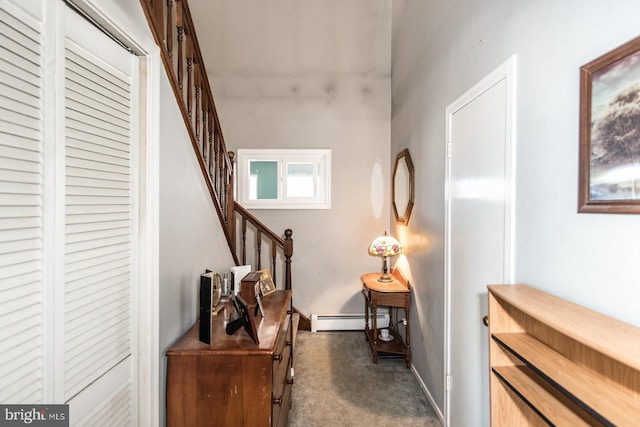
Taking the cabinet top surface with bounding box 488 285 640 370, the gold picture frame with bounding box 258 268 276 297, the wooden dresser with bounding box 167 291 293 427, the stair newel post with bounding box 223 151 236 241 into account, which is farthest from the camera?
the stair newel post with bounding box 223 151 236 241

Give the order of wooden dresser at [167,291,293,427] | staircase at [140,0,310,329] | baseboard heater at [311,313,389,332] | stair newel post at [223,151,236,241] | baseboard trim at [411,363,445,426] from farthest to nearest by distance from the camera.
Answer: baseboard heater at [311,313,389,332] → stair newel post at [223,151,236,241] → baseboard trim at [411,363,445,426] → staircase at [140,0,310,329] → wooden dresser at [167,291,293,427]

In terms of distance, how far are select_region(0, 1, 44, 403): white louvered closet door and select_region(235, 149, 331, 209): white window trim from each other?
8.58ft

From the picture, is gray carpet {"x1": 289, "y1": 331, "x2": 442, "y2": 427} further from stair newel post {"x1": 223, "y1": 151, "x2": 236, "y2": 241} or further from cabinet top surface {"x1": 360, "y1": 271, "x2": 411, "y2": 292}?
stair newel post {"x1": 223, "y1": 151, "x2": 236, "y2": 241}

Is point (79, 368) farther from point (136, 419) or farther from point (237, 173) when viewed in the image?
point (237, 173)

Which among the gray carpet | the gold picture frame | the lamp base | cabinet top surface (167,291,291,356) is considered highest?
the gold picture frame

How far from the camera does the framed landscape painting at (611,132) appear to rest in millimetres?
760

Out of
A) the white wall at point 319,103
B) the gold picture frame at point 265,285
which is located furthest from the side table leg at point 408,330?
the gold picture frame at point 265,285

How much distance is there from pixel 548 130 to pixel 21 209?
5.76 ft

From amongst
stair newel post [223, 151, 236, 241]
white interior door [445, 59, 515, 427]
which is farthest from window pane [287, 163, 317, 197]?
white interior door [445, 59, 515, 427]

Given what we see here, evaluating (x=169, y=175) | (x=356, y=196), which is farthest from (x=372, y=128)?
(x=169, y=175)

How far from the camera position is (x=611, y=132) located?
0.81 meters

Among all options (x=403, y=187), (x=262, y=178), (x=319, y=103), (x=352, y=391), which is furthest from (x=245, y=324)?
(x=319, y=103)

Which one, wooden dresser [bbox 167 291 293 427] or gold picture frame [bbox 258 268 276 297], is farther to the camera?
gold picture frame [bbox 258 268 276 297]

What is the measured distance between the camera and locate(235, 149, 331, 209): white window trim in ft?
11.3
